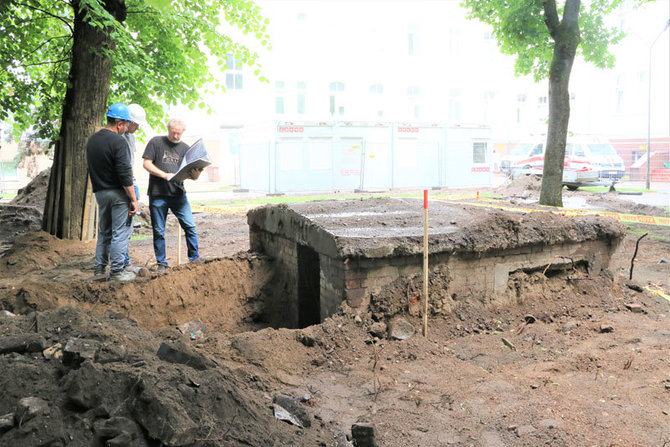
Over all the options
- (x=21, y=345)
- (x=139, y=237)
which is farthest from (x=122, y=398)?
(x=139, y=237)

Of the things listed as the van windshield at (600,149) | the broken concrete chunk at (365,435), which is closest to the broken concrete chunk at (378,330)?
the broken concrete chunk at (365,435)

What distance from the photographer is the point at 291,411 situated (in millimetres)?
3420

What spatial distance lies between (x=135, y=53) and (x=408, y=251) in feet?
20.8

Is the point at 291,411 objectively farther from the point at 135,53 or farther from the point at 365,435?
the point at 135,53

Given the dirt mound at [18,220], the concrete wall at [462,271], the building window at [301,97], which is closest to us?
the concrete wall at [462,271]

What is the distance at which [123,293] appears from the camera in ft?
18.9

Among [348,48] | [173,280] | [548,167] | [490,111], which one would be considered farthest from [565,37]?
[490,111]

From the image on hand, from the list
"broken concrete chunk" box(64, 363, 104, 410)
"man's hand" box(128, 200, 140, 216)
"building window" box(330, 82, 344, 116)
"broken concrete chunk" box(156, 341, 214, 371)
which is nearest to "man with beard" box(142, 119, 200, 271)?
"man's hand" box(128, 200, 140, 216)

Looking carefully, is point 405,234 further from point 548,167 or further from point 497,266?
point 548,167

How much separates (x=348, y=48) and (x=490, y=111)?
40.3ft

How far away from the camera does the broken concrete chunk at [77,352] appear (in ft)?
10.2

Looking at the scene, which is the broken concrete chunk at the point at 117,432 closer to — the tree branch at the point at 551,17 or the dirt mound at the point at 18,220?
the dirt mound at the point at 18,220

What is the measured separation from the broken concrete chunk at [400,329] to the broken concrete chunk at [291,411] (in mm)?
1589

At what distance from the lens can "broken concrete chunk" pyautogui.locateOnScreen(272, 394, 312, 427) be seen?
3289 mm
